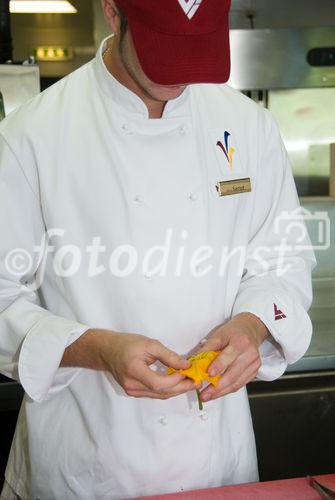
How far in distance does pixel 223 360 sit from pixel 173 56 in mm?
530

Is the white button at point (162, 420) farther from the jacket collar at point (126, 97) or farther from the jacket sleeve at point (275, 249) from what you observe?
the jacket collar at point (126, 97)

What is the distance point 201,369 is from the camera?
108 centimetres

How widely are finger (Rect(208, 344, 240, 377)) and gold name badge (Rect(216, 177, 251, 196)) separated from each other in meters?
0.33

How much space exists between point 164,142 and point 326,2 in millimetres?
2974

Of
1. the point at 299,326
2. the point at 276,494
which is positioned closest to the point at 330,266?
the point at 299,326

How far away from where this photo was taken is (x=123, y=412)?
1241 mm

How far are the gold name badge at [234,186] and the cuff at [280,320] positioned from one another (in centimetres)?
21

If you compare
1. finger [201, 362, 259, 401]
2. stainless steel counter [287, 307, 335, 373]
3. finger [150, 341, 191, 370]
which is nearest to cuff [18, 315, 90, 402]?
finger [150, 341, 191, 370]

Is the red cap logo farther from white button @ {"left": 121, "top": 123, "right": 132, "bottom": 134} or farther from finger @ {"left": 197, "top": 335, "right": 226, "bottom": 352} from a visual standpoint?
finger @ {"left": 197, "top": 335, "right": 226, "bottom": 352}

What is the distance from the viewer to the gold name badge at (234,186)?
4.20ft

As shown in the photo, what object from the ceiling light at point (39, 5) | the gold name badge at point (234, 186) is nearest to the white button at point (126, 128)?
Answer: the gold name badge at point (234, 186)

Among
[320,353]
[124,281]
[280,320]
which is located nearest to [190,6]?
[124,281]

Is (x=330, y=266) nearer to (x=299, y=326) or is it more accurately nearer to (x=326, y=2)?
(x=299, y=326)

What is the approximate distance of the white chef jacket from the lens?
1.19 meters
